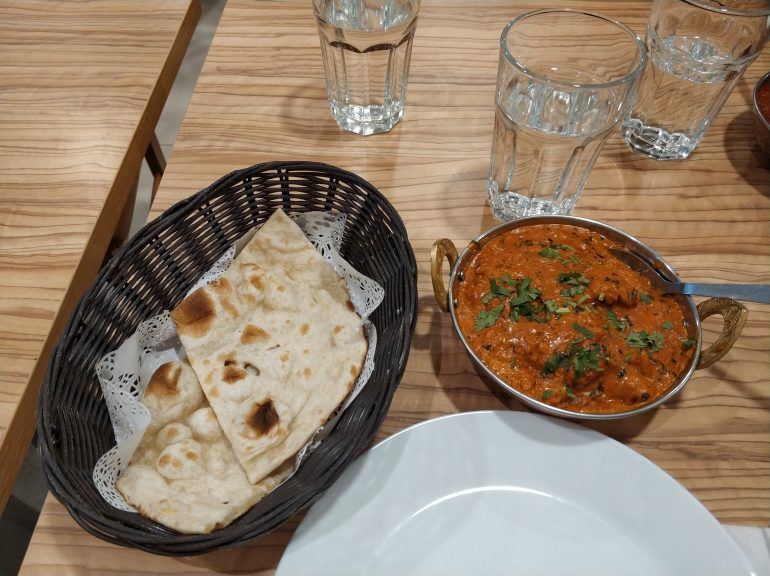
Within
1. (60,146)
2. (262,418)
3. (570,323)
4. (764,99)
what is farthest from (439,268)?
(60,146)

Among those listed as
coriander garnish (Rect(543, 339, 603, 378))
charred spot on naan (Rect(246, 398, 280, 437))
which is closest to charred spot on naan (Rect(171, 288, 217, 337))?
charred spot on naan (Rect(246, 398, 280, 437))

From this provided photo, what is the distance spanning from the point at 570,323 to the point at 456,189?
40 centimetres

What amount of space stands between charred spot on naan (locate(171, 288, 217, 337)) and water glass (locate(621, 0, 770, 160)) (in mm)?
869

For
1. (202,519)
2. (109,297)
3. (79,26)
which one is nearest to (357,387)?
(202,519)

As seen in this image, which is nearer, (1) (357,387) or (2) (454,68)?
(1) (357,387)

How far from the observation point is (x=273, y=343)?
2.96 ft

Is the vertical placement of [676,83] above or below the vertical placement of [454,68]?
above

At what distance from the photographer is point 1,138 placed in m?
1.28

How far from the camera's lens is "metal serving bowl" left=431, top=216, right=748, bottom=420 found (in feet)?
2.56

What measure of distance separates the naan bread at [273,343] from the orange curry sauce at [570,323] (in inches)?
7.7

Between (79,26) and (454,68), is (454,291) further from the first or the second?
(79,26)

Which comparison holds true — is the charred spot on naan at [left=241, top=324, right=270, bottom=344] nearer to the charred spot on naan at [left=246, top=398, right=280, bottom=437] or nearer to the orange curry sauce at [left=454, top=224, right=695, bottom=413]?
the charred spot on naan at [left=246, top=398, right=280, bottom=437]

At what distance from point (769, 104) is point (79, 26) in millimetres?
1532

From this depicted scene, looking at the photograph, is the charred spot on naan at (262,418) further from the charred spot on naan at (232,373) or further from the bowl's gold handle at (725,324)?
the bowl's gold handle at (725,324)
